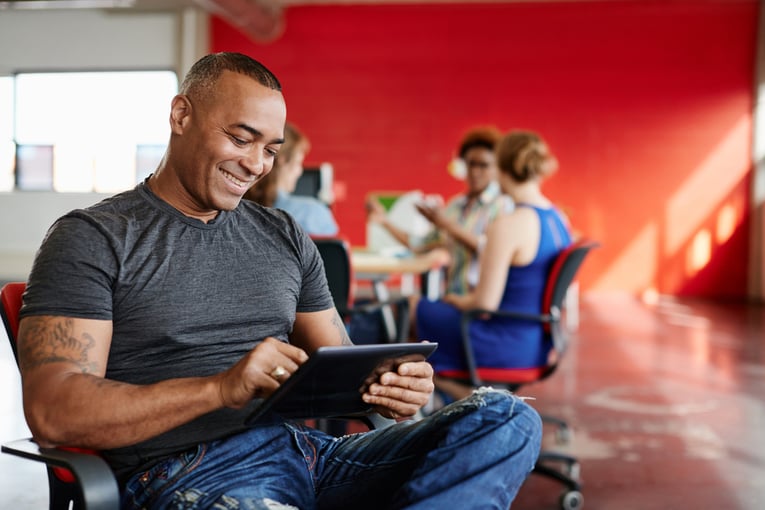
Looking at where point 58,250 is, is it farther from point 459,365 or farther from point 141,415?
point 459,365

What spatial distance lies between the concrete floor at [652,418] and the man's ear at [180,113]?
17.9 inches

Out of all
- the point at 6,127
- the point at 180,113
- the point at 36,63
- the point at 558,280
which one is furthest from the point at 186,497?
the point at 36,63

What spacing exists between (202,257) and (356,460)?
1.42ft

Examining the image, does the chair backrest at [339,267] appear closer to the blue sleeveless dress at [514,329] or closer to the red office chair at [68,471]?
the blue sleeveless dress at [514,329]

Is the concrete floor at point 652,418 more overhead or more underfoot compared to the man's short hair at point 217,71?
more underfoot

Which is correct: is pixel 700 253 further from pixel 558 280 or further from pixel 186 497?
pixel 186 497

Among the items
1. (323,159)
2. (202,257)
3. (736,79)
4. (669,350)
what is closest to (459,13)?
(323,159)

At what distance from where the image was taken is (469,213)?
4.35 m

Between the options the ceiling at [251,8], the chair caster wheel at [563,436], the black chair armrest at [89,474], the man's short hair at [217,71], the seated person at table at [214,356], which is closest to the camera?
the black chair armrest at [89,474]

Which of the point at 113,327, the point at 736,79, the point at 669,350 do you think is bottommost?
the point at 669,350

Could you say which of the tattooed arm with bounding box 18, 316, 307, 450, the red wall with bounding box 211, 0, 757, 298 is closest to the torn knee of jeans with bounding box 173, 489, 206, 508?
the tattooed arm with bounding box 18, 316, 307, 450

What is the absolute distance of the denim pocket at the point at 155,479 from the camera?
1306 millimetres

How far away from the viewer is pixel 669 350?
602cm

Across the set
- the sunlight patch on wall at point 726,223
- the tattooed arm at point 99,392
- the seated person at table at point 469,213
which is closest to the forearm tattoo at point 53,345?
the tattooed arm at point 99,392
